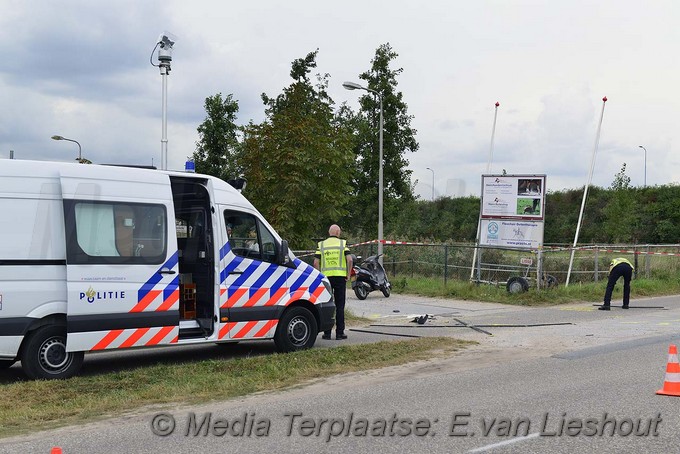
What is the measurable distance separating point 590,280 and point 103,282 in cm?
1781

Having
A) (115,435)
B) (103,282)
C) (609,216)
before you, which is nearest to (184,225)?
(103,282)

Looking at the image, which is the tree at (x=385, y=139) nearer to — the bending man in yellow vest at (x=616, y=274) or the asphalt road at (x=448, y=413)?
the bending man in yellow vest at (x=616, y=274)

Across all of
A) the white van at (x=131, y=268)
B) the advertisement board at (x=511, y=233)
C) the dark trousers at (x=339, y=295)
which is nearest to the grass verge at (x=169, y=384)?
the white van at (x=131, y=268)

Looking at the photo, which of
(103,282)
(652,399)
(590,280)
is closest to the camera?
(652,399)

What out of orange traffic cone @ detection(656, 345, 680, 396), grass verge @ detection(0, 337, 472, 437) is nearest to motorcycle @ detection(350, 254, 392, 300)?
grass verge @ detection(0, 337, 472, 437)

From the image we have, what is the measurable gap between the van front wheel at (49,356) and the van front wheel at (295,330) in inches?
118

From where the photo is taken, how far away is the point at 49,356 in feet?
29.4

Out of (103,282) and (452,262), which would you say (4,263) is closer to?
(103,282)

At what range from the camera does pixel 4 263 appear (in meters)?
8.58

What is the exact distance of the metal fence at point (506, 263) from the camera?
22688 mm

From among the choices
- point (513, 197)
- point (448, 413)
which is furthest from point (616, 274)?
point (448, 413)

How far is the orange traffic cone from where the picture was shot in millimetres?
8000

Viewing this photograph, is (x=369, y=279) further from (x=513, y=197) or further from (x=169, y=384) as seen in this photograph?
(x=169, y=384)

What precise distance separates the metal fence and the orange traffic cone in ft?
43.4
